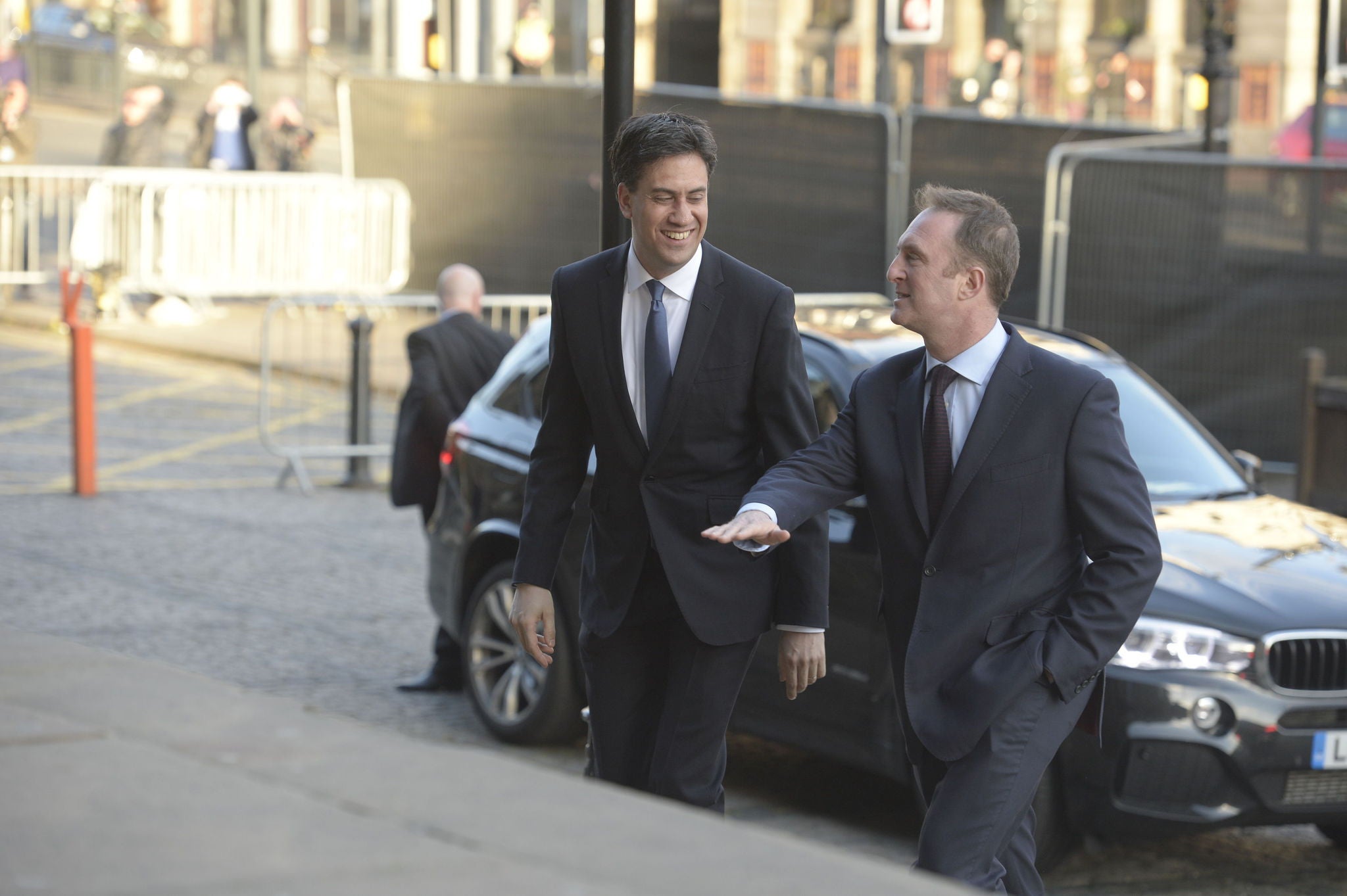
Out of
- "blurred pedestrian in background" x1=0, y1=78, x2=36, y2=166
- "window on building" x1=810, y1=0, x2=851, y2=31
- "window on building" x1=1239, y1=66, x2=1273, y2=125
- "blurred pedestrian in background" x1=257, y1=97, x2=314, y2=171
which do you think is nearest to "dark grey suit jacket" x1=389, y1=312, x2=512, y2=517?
"blurred pedestrian in background" x1=0, y1=78, x2=36, y2=166

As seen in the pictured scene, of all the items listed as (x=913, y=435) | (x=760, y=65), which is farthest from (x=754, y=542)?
(x=760, y=65)

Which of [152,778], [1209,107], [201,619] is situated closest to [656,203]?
A: [152,778]

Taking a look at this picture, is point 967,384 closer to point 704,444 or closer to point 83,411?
point 704,444

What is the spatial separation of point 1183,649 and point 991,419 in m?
1.90

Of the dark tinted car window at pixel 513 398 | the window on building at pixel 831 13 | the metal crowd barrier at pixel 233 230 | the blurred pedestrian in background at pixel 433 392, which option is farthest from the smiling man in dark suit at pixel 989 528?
the window on building at pixel 831 13

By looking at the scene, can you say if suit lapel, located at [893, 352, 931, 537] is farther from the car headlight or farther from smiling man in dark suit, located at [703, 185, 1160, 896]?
the car headlight

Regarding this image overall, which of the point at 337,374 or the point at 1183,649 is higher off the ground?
the point at 1183,649

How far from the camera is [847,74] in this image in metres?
52.8

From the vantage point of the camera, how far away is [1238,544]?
20.0 ft

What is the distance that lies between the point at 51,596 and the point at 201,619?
2.61ft

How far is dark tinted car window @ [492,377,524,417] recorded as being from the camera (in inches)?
299

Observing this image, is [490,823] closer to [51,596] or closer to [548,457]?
[548,457]

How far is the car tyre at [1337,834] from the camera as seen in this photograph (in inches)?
244

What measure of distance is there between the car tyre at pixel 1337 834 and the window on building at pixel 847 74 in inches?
1862
